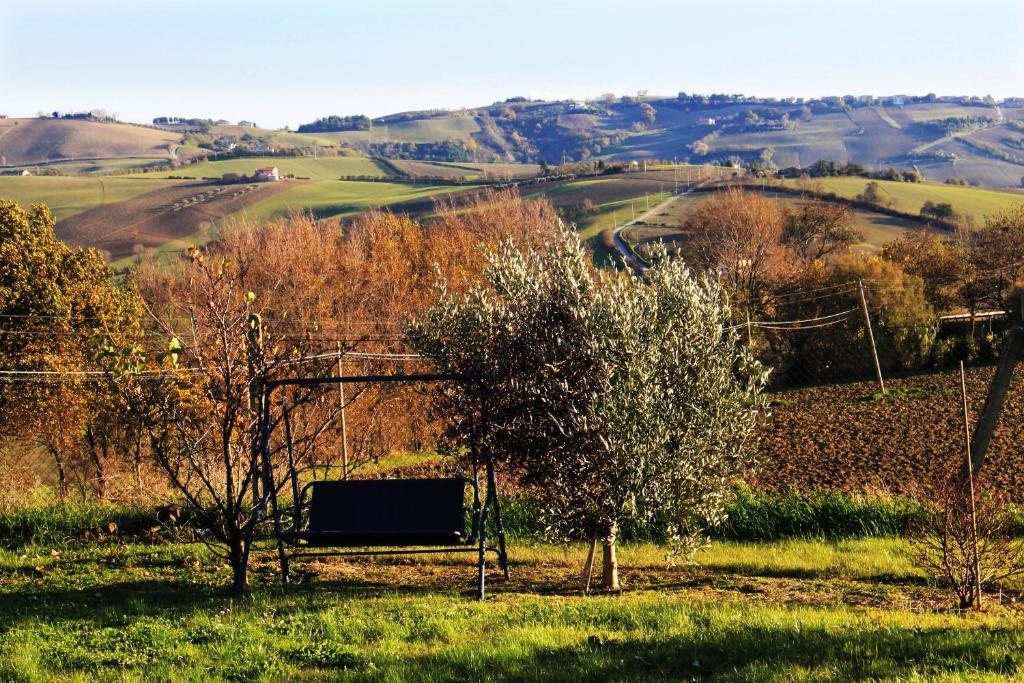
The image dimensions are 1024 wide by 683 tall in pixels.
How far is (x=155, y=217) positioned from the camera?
125 metres

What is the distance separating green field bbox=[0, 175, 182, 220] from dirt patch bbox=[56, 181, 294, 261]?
3821 mm

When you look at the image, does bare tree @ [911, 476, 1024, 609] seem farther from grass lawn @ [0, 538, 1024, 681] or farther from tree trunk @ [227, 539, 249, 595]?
tree trunk @ [227, 539, 249, 595]

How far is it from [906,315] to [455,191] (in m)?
107

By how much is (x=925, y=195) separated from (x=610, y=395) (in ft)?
370

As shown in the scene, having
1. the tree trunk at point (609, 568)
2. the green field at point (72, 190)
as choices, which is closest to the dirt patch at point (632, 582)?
the tree trunk at point (609, 568)

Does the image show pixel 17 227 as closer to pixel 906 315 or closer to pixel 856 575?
pixel 856 575

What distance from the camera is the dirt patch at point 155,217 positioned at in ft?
365

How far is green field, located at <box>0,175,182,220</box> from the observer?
134125 millimetres

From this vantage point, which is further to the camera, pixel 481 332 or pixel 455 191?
pixel 455 191

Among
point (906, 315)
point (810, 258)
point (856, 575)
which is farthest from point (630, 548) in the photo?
point (810, 258)

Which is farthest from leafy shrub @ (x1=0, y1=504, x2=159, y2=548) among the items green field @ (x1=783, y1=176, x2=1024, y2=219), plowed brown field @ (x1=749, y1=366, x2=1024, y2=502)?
green field @ (x1=783, y1=176, x2=1024, y2=219)

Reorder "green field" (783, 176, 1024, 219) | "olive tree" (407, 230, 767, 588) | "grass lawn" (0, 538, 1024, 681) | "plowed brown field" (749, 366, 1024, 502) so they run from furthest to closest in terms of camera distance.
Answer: "green field" (783, 176, 1024, 219) → "plowed brown field" (749, 366, 1024, 502) → "olive tree" (407, 230, 767, 588) → "grass lawn" (0, 538, 1024, 681)

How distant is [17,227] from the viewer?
32188mm

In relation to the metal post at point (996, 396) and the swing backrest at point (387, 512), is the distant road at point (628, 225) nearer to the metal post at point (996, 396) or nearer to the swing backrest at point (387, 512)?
the metal post at point (996, 396)
